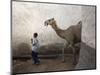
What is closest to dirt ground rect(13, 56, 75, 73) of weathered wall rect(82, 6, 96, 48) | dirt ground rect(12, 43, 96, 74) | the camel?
dirt ground rect(12, 43, 96, 74)

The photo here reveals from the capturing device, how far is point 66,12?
8.11 ft

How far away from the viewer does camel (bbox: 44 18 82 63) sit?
242 centimetres

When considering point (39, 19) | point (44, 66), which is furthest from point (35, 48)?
point (39, 19)

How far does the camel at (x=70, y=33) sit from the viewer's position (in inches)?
95.3

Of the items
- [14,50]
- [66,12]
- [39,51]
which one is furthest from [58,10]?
[14,50]

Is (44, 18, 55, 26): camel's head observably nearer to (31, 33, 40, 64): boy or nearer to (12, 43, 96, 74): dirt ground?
(31, 33, 40, 64): boy

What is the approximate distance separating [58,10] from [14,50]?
2.38 ft

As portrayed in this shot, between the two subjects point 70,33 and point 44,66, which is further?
point 70,33

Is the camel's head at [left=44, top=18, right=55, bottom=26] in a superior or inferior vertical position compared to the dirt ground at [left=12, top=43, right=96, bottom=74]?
superior


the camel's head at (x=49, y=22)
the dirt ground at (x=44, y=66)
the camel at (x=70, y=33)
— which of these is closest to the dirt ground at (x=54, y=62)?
the dirt ground at (x=44, y=66)

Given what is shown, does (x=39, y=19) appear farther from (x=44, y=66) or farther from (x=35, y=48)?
(x=44, y=66)

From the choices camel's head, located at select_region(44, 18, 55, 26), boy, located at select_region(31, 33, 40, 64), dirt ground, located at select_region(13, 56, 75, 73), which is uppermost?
camel's head, located at select_region(44, 18, 55, 26)

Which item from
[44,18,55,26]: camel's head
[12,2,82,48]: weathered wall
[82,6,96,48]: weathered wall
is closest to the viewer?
[12,2,82,48]: weathered wall

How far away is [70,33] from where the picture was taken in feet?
8.16
